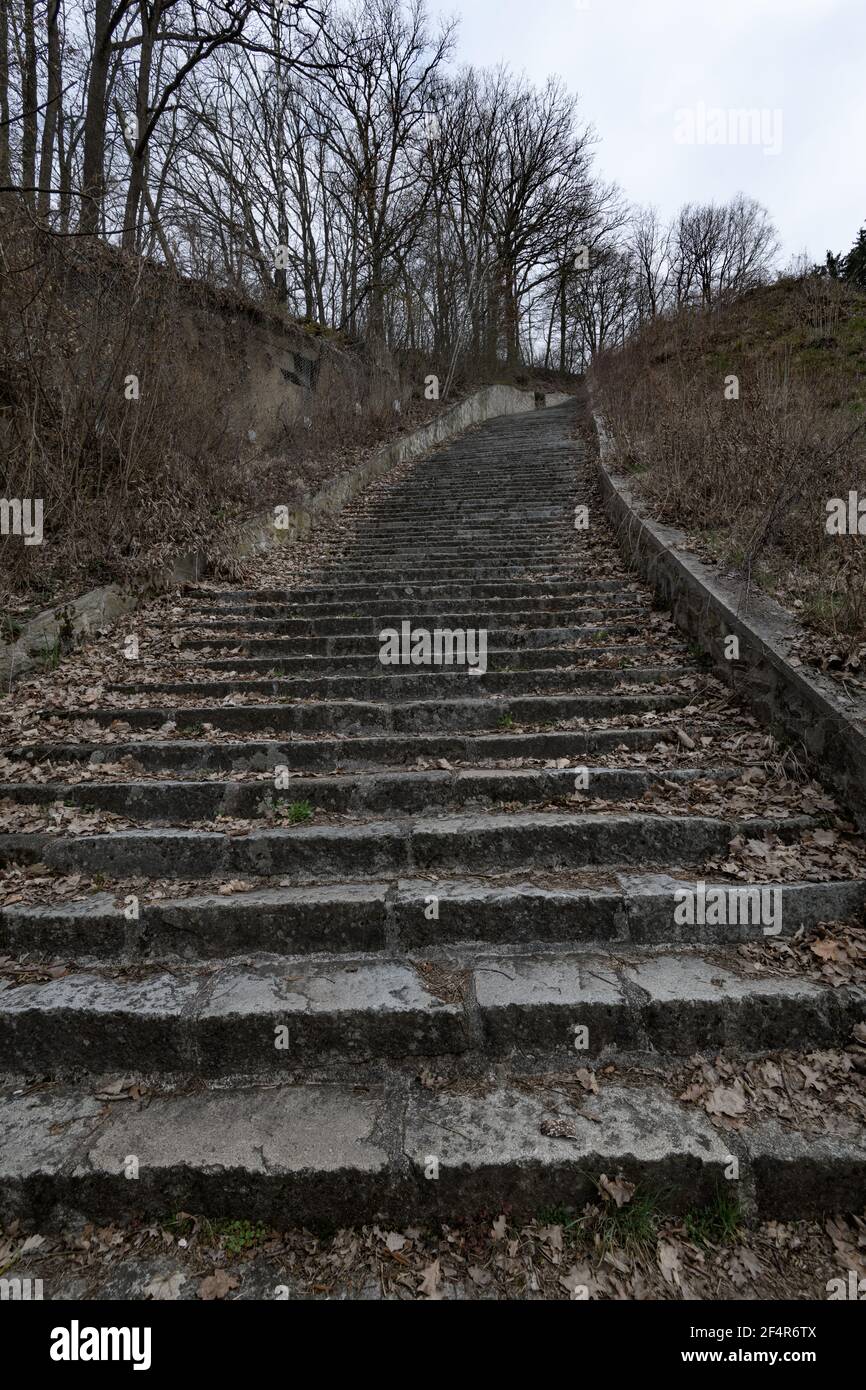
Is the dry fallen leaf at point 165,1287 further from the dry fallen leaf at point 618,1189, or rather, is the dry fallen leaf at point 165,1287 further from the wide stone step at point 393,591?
the wide stone step at point 393,591

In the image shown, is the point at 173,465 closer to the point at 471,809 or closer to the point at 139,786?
the point at 139,786

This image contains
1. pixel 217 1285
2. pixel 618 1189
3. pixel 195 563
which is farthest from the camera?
pixel 195 563

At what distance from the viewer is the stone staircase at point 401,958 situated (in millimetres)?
2203

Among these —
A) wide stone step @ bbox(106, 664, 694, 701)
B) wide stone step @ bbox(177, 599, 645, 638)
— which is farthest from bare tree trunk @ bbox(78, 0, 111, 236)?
wide stone step @ bbox(106, 664, 694, 701)

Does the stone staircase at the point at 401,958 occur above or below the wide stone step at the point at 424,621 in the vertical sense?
below

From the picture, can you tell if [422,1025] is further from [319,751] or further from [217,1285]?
[319,751]

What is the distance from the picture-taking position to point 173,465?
297 inches

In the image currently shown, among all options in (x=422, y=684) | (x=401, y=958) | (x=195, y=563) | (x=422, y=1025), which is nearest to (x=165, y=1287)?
(x=422, y=1025)

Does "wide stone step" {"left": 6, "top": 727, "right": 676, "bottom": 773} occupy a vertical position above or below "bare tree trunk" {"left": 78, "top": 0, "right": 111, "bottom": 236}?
below

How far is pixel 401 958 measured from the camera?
2979 mm

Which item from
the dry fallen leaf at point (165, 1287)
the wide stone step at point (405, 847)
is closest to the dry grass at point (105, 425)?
the wide stone step at point (405, 847)

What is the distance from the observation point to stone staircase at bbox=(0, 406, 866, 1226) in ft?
7.23

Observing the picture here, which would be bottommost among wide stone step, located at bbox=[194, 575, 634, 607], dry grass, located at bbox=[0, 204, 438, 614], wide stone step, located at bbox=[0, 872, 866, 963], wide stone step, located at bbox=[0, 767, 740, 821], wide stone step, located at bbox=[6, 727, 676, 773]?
wide stone step, located at bbox=[0, 872, 866, 963]

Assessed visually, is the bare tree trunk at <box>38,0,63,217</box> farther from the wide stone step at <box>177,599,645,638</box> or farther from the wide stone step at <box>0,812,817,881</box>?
the wide stone step at <box>0,812,817,881</box>
